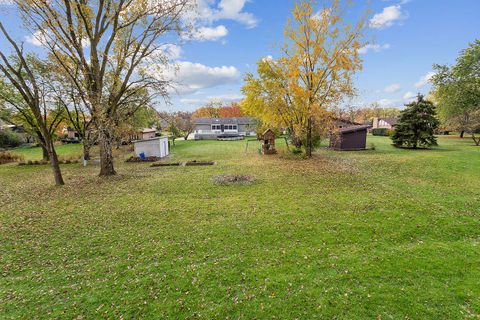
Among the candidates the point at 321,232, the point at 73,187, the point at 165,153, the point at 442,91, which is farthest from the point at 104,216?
the point at 442,91

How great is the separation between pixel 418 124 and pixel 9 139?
53.4 m

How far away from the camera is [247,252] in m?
5.75

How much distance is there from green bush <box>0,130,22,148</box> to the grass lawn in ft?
109

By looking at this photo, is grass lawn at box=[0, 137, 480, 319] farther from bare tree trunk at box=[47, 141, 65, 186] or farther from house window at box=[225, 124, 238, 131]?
house window at box=[225, 124, 238, 131]

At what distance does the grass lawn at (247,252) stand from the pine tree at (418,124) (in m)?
15.0

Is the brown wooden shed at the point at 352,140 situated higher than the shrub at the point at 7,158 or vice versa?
the brown wooden shed at the point at 352,140

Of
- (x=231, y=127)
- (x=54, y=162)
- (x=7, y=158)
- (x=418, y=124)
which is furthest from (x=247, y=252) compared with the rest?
(x=231, y=127)

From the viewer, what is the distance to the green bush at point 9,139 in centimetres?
3409

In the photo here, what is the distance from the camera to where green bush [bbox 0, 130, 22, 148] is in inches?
1342

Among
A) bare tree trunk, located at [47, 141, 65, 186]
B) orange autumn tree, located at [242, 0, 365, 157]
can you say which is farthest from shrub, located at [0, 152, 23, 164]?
orange autumn tree, located at [242, 0, 365, 157]

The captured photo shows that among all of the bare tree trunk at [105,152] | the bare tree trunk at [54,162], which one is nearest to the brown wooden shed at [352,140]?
the bare tree trunk at [105,152]

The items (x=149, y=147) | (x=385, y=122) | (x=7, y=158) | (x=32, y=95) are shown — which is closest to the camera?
(x=32, y=95)

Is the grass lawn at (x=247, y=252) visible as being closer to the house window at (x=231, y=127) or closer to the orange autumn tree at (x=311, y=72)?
the orange autumn tree at (x=311, y=72)

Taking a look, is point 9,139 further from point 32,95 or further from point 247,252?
point 247,252
